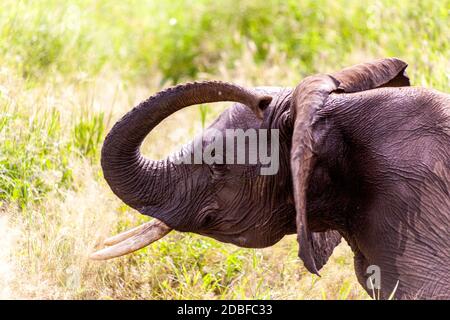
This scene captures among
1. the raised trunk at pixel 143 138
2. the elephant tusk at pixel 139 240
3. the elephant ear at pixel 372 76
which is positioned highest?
the elephant ear at pixel 372 76

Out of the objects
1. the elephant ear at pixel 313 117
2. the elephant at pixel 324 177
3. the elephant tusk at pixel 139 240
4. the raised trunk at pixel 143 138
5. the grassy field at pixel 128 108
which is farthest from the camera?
the grassy field at pixel 128 108

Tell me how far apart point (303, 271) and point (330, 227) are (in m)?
1.24

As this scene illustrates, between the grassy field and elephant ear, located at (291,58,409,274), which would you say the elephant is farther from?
the grassy field

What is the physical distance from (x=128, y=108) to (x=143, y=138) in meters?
3.37

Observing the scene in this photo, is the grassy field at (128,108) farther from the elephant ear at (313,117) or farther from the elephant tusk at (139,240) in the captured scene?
the elephant ear at (313,117)

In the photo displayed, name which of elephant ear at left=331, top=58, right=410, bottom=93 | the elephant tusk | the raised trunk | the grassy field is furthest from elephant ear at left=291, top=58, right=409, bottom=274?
the grassy field

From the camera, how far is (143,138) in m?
4.07

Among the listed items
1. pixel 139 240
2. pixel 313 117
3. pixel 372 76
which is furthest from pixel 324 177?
pixel 139 240

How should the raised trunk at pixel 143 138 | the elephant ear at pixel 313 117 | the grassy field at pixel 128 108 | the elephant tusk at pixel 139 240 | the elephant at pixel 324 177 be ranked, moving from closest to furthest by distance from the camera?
1. the elephant ear at pixel 313 117
2. the elephant at pixel 324 177
3. the raised trunk at pixel 143 138
4. the elephant tusk at pixel 139 240
5. the grassy field at pixel 128 108

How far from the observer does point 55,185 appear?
562cm

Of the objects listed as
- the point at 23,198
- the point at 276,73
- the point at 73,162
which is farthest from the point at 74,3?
the point at 23,198

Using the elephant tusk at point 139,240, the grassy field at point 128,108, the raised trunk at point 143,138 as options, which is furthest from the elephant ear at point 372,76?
the grassy field at point 128,108

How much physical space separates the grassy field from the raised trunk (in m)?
0.86

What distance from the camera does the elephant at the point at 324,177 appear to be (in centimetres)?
375
